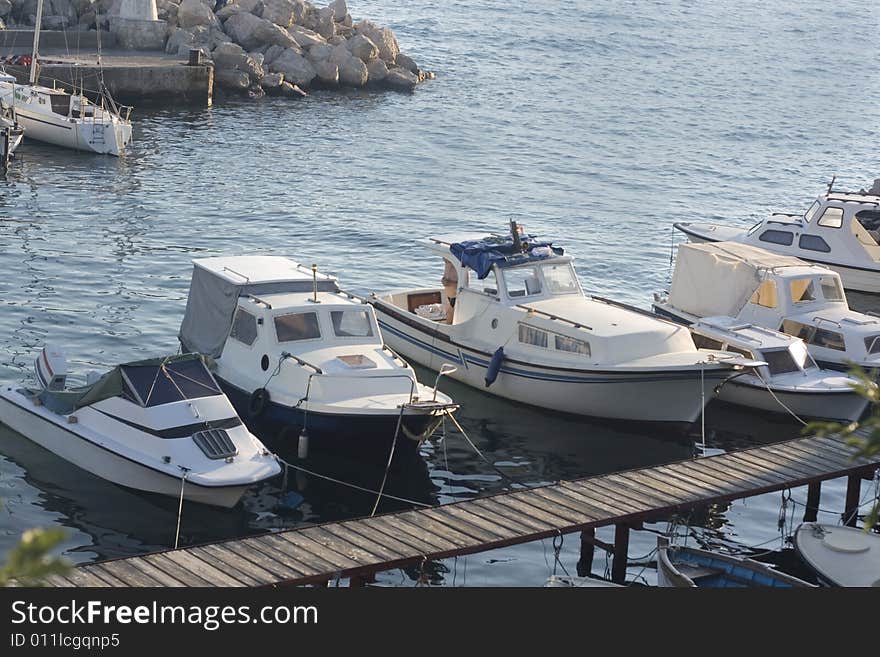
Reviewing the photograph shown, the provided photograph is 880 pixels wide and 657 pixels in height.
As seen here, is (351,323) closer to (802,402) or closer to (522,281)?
(522,281)

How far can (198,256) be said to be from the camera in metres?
37.8

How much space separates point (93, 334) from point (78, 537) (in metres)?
10.6

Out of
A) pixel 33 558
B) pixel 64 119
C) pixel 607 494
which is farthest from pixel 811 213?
pixel 33 558

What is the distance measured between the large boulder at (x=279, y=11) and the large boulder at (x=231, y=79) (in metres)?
5.62

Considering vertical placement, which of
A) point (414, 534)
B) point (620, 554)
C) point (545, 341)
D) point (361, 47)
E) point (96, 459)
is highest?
point (361, 47)

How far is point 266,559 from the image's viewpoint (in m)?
17.1

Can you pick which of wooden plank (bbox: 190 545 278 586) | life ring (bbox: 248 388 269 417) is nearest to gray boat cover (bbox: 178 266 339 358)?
life ring (bbox: 248 388 269 417)

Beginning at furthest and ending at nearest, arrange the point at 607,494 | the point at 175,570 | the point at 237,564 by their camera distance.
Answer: the point at 607,494
the point at 237,564
the point at 175,570

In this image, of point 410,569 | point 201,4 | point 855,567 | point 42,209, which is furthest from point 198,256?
point 201,4

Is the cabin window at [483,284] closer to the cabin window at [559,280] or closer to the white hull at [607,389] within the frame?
the cabin window at [559,280]

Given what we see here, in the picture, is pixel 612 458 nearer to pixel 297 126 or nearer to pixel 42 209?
pixel 42 209

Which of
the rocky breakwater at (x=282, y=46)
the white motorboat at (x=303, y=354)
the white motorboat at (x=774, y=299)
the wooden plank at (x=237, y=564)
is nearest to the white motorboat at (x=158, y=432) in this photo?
the white motorboat at (x=303, y=354)

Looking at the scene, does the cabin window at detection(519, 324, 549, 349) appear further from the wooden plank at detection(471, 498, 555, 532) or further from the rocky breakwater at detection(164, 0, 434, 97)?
the rocky breakwater at detection(164, 0, 434, 97)

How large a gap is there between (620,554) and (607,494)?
2.89 feet
